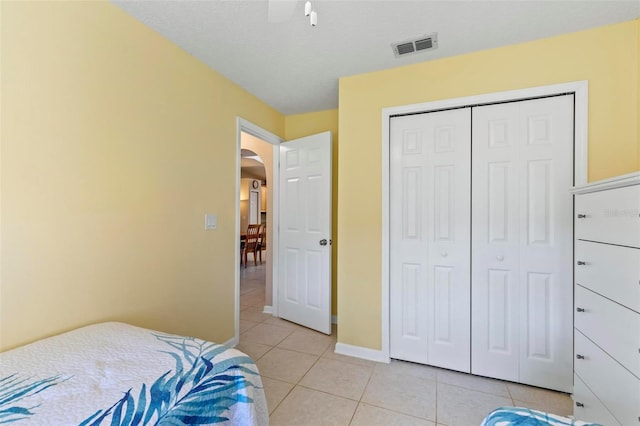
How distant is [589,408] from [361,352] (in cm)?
141

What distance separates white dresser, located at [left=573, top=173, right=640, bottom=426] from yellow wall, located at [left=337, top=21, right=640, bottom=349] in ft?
2.29

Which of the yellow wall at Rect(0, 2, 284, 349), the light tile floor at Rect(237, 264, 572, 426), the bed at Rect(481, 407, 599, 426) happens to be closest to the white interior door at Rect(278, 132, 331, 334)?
the light tile floor at Rect(237, 264, 572, 426)

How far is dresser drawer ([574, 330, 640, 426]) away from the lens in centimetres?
104

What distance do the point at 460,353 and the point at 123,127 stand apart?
2804mm

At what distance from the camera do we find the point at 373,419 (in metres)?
1.59

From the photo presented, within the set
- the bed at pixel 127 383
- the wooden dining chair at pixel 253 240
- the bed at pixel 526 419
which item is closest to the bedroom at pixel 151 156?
the bed at pixel 127 383

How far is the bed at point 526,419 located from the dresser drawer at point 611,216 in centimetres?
80

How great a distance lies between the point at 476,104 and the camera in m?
2.03

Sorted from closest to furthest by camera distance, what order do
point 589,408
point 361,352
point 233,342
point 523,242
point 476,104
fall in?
point 589,408, point 523,242, point 476,104, point 361,352, point 233,342

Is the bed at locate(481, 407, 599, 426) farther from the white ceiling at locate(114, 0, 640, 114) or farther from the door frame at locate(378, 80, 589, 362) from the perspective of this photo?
the white ceiling at locate(114, 0, 640, 114)

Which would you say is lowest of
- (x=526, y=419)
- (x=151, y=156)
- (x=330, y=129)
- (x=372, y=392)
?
(x=372, y=392)

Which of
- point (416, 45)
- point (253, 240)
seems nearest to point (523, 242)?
point (416, 45)

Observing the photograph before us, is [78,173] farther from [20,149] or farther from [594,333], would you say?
[594,333]

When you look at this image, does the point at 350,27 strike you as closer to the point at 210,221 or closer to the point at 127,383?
the point at 210,221
